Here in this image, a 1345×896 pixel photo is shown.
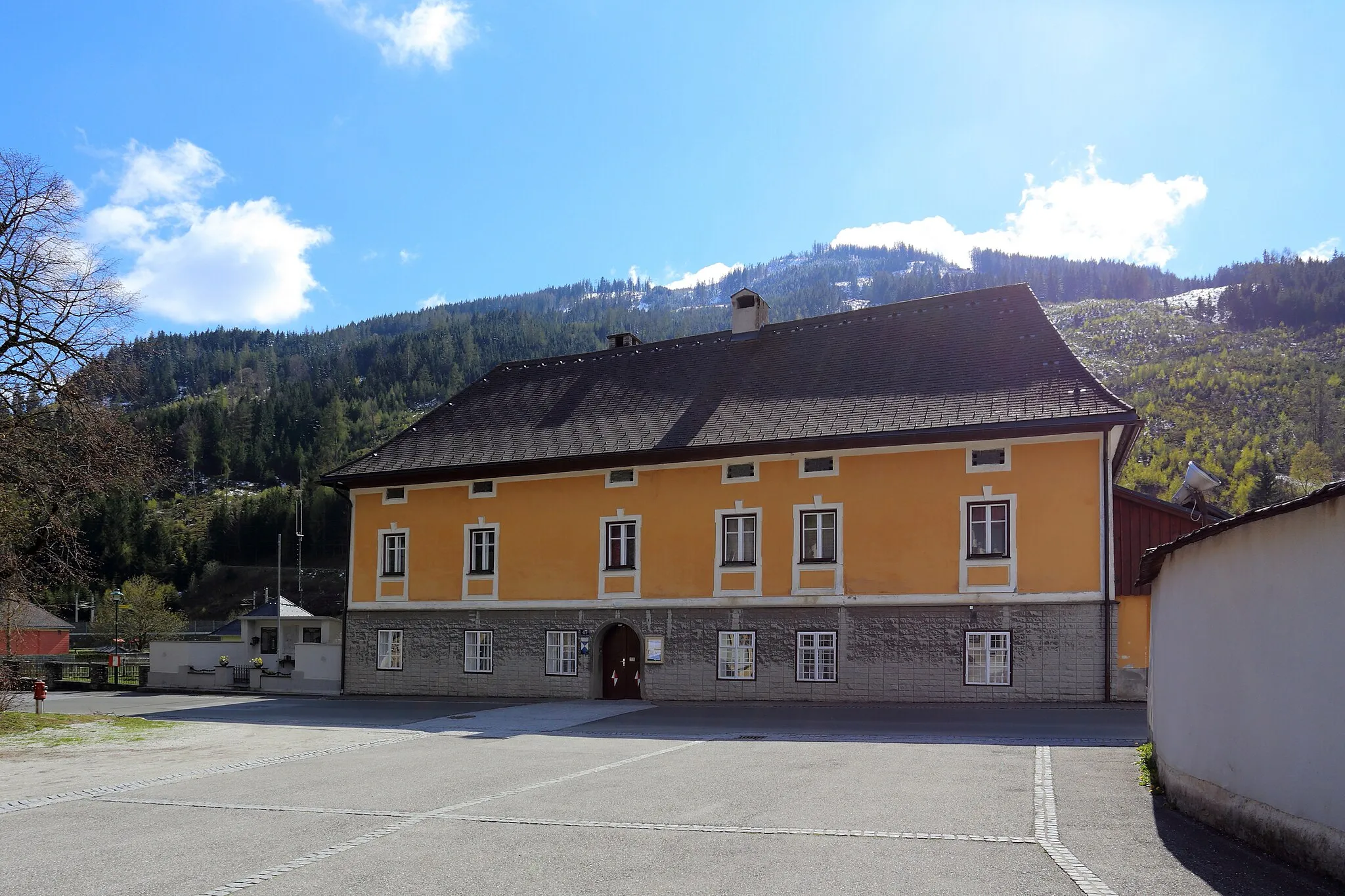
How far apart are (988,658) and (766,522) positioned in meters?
6.02

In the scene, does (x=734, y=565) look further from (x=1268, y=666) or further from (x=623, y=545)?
(x=1268, y=666)

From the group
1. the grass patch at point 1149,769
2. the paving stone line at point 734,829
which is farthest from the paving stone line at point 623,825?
the grass patch at point 1149,769

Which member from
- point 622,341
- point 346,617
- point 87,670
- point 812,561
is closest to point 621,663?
point 812,561

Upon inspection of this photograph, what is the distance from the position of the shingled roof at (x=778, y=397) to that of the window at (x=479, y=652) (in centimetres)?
448

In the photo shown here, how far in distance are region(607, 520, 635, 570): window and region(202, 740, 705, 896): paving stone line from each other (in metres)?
12.9

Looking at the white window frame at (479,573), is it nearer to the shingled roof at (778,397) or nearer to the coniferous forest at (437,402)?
the shingled roof at (778,397)

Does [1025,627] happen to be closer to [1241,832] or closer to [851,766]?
[851,766]

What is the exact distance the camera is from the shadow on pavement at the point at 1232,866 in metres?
7.24

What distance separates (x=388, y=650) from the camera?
3161 cm

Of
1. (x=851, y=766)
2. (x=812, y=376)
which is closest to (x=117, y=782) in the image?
(x=851, y=766)

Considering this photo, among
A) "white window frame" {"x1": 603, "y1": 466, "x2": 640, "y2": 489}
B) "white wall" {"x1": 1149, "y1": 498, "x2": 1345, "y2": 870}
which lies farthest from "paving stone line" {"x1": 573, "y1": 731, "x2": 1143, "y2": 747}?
"white window frame" {"x1": 603, "y1": 466, "x2": 640, "y2": 489}

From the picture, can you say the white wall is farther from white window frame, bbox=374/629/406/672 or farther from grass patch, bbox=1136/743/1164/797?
white window frame, bbox=374/629/406/672

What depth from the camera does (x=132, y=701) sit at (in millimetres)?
33875

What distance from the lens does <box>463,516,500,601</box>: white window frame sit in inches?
1179
